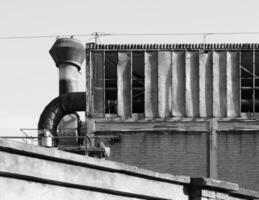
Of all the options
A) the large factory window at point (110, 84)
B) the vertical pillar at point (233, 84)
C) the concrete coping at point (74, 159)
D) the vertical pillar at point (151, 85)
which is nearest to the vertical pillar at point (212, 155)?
the vertical pillar at point (233, 84)

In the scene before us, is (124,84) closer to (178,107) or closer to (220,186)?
(178,107)

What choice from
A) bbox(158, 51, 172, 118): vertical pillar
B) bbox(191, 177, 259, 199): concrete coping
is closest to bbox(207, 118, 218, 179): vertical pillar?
bbox(158, 51, 172, 118): vertical pillar

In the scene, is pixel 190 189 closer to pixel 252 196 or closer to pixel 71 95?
pixel 252 196

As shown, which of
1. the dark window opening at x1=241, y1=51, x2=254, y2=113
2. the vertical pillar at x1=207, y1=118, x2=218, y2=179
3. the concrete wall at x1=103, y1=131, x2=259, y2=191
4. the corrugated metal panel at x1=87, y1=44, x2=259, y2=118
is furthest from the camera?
the dark window opening at x1=241, y1=51, x2=254, y2=113

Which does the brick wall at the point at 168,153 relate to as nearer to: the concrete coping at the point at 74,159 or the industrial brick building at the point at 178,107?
the industrial brick building at the point at 178,107

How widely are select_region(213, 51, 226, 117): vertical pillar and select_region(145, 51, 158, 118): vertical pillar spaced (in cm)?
209

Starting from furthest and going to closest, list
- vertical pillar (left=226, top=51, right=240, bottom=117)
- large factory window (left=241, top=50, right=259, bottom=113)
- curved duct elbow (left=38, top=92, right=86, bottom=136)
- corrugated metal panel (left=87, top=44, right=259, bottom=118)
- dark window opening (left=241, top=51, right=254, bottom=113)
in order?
curved duct elbow (left=38, top=92, right=86, bottom=136), dark window opening (left=241, top=51, right=254, bottom=113), large factory window (left=241, top=50, right=259, bottom=113), corrugated metal panel (left=87, top=44, right=259, bottom=118), vertical pillar (left=226, top=51, right=240, bottom=117)

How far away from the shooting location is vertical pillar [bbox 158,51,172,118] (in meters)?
23.7

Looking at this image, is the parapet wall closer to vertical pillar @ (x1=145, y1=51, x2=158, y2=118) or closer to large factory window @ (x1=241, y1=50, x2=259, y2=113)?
vertical pillar @ (x1=145, y1=51, x2=158, y2=118)

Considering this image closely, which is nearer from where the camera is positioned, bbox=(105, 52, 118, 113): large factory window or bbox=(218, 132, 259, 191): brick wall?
bbox=(218, 132, 259, 191): brick wall

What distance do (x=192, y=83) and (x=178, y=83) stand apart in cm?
50

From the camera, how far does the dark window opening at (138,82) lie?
24125 mm

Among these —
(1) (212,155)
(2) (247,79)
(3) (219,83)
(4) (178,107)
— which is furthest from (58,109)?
(2) (247,79)

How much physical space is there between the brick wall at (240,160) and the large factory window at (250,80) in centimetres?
133
